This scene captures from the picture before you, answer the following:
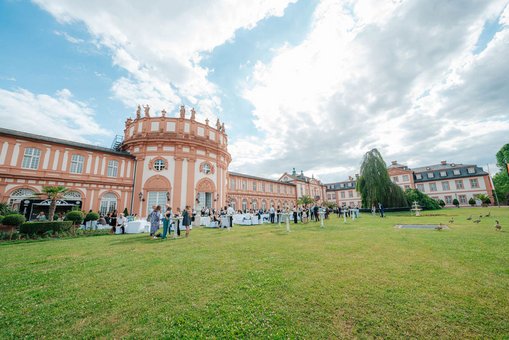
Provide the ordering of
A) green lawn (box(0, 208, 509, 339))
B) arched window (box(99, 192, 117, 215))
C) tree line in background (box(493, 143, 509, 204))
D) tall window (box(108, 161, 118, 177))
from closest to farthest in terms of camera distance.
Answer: green lawn (box(0, 208, 509, 339)), arched window (box(99, 192, 117, 215)), tall window (box(108, 161, 118, 177)), tree line in background (box(493, 143, 509, 204))

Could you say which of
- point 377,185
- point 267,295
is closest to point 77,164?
point 267,295

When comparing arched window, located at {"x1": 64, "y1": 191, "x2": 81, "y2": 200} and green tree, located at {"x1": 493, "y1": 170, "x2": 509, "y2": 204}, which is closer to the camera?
arched window, located at {"x1": 64, "y1": 191, "x2": 81, "y2": 200}

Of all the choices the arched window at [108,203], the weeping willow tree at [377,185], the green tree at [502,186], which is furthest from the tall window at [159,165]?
the green tree at [502,186]

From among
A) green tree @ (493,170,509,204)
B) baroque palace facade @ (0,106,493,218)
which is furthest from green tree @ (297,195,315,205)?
green tree @ (493,170,509,204)

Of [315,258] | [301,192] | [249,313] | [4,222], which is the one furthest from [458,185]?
[4,222]

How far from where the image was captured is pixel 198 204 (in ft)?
74.9

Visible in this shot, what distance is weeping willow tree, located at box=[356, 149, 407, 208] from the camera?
26.8 meters

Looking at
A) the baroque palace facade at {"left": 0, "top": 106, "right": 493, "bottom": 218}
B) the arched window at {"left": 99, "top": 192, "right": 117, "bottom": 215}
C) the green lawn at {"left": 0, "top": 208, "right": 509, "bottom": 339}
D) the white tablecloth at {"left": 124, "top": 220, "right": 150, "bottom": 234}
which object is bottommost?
the green lawn at {"left": 0, "top": 208, "right": 509, "bottom": 339}

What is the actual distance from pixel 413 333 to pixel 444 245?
595 cm

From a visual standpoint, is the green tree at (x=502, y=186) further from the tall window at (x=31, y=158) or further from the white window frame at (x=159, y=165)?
the tall window at (x=31, y=158)

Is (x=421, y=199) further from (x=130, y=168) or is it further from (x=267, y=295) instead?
(x=130, y=168)

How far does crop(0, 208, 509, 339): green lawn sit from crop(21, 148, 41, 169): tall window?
52.2ft

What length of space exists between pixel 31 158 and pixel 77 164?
9.66ft

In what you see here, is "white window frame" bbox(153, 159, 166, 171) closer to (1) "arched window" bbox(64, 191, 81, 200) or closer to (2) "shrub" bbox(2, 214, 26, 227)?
(1) "arched window" bbox(64, 191, 81, 200)
